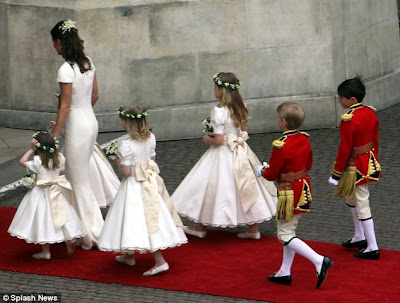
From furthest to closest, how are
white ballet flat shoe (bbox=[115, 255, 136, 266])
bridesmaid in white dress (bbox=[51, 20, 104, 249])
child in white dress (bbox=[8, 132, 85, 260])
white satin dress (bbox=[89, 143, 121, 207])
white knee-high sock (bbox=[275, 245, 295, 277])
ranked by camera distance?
white satin dress (bbox=[89, 143, 121, 207]), bridesmaid in white dress (bbox=[51, 20, 104, 249]), white ballet flat shoe (bbox=[115, 255, 136, 266]), child in white dress (bbox=[8, 132, 85, 260]), white knee-high sock (bbox=[275, 245, 295, 277])

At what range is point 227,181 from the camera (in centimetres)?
1188

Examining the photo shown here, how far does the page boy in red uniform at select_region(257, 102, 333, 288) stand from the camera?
1041cm

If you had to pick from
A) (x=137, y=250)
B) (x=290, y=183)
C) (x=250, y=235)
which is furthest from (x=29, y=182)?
(x=290, y=183)

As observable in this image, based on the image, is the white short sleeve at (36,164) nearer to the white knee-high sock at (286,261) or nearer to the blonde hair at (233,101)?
the blonde hair at (233,101)

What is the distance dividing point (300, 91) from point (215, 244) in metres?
4.90

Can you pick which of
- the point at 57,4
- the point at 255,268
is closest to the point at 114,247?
the point at 255,268

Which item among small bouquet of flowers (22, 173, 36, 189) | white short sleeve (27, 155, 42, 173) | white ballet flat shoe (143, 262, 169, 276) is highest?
white short sleeve (27, 155, 42, 173)

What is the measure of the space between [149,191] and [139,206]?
18 cm

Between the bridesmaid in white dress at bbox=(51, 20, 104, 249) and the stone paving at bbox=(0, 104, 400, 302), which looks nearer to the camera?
the stone paving at bbox=(0, 104, 400, 302)

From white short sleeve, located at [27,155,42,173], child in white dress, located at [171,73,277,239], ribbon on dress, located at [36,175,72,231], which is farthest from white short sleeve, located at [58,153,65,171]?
child in white dress, located at [171,73,277,239]

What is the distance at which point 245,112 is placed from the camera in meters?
11.9

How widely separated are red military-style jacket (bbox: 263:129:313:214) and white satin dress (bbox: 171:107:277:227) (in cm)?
133

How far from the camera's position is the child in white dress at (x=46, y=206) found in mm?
11117

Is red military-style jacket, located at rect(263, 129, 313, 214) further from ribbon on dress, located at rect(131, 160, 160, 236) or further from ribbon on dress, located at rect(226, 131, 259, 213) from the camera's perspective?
ribbon on dress, located at rect(226, 131, 259, 213)
